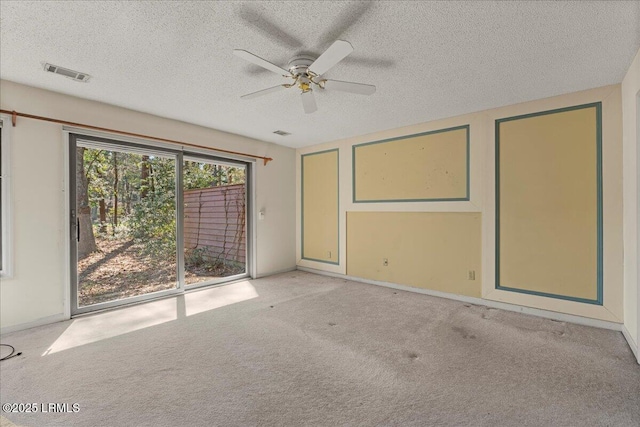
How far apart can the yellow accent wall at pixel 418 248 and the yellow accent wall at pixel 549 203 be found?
38 cm

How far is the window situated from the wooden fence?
1.72 meters

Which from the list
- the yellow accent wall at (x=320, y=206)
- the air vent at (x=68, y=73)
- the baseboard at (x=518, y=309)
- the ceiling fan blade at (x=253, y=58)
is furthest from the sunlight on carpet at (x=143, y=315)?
the ceiling fan blade at (x=253, y=58)

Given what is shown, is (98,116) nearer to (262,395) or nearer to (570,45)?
(262,395)

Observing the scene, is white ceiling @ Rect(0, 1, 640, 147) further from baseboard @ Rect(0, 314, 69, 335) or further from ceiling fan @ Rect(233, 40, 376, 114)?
baseboard @ Rect(0, 314, 69, 335)

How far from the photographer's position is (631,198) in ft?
8.16

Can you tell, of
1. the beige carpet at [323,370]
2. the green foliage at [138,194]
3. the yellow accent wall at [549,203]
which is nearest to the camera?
the beige carpet at [323,370]

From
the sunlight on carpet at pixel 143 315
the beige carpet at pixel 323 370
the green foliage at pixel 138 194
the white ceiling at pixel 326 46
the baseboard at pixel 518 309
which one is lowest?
the beige carpet at pixel 323 370

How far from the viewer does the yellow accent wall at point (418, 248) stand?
146 inches

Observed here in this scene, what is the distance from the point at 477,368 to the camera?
2133mm

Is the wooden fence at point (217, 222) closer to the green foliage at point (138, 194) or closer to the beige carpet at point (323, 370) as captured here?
the green foliage at point (138, 194)

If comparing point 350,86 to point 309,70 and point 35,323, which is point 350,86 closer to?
point 309,70

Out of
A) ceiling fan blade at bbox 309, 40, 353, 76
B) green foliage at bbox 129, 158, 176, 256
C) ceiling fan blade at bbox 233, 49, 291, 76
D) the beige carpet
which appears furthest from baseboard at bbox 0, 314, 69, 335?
ceiling fan blade at bbox 309, 40, 353, 76

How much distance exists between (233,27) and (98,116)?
2.36 m

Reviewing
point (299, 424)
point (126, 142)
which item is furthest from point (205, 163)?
point (299, 424)
